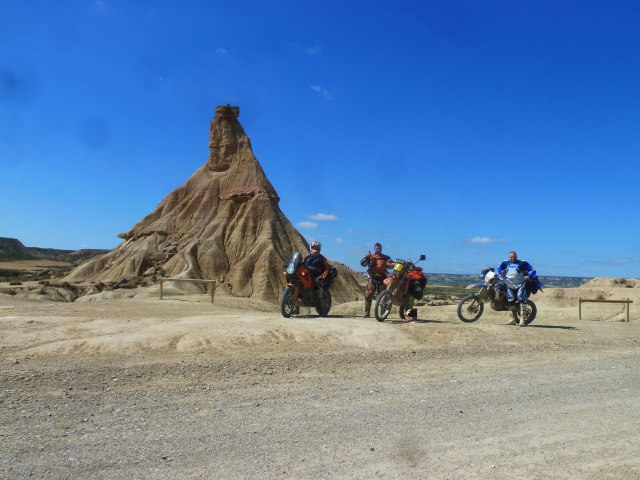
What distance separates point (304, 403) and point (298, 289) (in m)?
7.23

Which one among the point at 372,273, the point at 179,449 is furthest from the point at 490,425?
the point at 372,273

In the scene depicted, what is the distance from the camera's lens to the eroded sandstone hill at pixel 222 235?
47.2m

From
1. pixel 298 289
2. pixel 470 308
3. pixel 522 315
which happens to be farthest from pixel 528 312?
pixel 298 289

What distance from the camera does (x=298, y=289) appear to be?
43.2 feet

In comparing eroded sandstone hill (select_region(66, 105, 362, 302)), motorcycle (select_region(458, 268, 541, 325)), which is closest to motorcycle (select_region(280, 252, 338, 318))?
motorcycle (select_region(458, 268, 541, 325))

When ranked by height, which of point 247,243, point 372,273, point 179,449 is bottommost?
point 179,449

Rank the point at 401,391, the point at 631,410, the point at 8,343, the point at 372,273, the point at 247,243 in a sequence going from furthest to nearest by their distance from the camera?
the point at 247,243 → the point at 372,273 → the point at 8,343 → the point at 401,391 → the point at 631,410

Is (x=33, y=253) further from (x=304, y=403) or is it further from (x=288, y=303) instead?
(x=304, y=403)

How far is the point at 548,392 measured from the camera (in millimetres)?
6762

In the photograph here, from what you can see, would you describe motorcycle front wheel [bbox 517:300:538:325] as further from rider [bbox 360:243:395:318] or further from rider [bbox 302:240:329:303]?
rider [bbox 302:240:329:303]

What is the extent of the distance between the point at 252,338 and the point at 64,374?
3.31m

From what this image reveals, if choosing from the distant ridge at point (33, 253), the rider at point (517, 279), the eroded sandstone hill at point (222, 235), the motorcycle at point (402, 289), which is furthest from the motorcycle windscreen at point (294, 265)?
the distant ridge at point (33, 253)

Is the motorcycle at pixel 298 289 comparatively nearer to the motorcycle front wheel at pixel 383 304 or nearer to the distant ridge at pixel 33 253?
the motorcycle front wheel at pixel 383 304

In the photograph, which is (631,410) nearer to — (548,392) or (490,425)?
(548,392)
